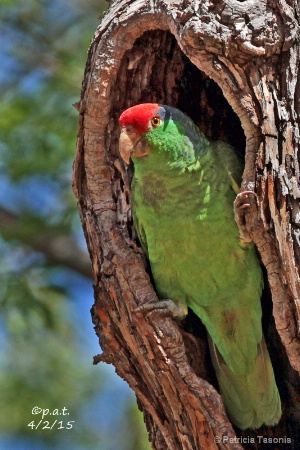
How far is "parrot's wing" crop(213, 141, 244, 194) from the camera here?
141 inches

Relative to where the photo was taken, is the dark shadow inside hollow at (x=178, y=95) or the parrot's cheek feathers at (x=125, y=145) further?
the dark shadow inside hollow at (x=178, y=95)

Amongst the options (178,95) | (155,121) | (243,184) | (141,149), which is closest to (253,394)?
(243,184)

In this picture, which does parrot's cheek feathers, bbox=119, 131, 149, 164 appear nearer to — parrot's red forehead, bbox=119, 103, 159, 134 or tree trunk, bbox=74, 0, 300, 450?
parrot's red forehead, bbox=119, 103, 159, 134

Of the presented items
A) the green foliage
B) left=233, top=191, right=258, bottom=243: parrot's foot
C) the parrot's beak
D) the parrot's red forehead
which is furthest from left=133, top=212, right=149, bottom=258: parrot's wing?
the green foliage

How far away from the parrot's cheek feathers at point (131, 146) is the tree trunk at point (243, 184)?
0.57 feet

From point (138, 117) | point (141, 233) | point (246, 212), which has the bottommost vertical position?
point (246, 212)

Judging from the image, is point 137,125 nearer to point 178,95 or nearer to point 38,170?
point 178,95

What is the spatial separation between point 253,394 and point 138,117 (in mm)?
1660

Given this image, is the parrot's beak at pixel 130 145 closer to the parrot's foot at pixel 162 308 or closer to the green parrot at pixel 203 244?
the green parrot at pixel 203 244

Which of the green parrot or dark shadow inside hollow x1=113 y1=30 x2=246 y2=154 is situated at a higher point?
dark shadow inside hollow x1=113 y1=30 x2=246 y2=154

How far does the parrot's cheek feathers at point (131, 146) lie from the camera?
11.5 feet

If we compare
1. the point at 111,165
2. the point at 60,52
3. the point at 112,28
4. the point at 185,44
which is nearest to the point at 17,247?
the point at 60,52

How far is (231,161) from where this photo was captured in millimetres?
3676

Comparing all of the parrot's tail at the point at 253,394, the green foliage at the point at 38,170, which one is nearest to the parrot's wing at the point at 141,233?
the parrot's tail at the point at 253,394
